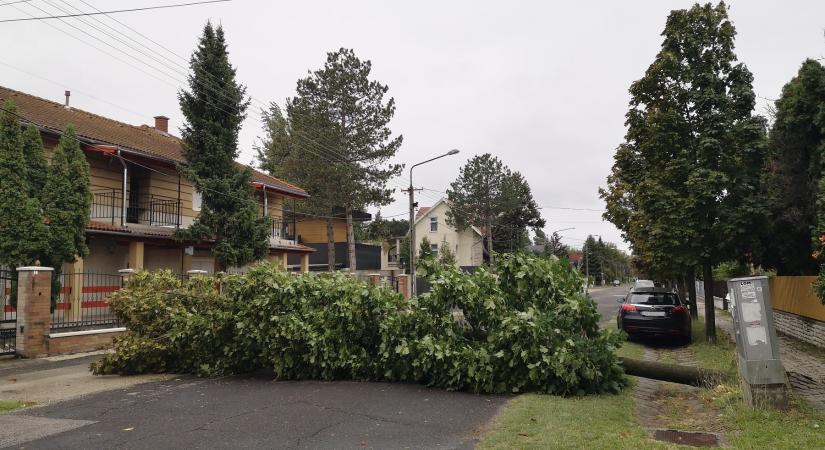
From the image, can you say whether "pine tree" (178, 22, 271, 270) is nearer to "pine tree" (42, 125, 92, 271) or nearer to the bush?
"pine tree" (42, 125, 92, 271)

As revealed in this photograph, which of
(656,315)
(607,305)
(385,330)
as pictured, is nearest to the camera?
(385,330)

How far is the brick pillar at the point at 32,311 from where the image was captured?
38.6 feet

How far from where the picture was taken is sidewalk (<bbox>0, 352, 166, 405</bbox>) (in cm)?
838

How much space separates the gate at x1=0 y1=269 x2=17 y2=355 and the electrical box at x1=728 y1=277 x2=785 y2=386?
1346 centimetres

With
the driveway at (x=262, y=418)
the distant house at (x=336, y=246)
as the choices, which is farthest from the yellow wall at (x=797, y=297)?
the distant house at (x=336, y=246)

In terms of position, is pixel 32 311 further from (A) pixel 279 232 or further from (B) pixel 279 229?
(B) pixel 279 229

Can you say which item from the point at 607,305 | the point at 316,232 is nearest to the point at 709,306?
the point at 607,305

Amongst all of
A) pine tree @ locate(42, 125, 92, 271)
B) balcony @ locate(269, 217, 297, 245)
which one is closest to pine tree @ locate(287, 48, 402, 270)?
balcony @ locate(269, 217, 297, 245)

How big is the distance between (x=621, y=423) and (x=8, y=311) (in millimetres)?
14637

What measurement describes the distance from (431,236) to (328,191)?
29471mm

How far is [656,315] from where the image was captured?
14.2m

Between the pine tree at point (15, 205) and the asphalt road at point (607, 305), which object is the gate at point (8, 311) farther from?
Answer: the asphalt road at point (607, 305)

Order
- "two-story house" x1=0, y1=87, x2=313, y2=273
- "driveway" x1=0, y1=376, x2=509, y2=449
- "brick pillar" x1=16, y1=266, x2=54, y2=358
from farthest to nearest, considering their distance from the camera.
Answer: "two-story house" x1=0, y1=87, x2=313, y2=273 < "brick pillar" x1=16, y1=266, x2=54, y2=358 < "driveway" x1=0, y1=376, x2=509, y2=449

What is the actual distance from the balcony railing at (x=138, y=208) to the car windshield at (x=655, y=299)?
15384 millimetres
